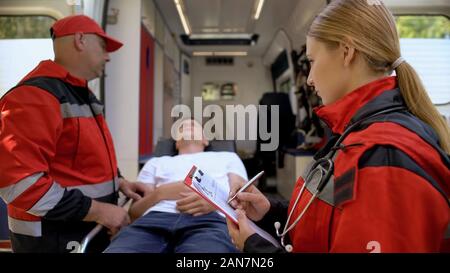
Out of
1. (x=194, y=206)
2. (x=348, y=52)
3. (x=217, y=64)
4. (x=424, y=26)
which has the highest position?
(x=217, y=64)

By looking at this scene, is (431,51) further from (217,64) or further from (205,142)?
(217,64)

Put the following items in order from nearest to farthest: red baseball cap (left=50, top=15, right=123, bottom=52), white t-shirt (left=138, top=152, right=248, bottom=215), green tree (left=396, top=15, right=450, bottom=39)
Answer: green tree (left=396, top=15, right=450, bottom=39) < red baseball cap (left=50, top=15, right=123, bottom=52) < white t-shirt (left=138, top=152, right=248, bottom=215)

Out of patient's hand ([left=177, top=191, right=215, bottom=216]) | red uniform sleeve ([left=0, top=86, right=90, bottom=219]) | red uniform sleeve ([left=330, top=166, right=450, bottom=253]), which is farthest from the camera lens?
patient's hand ([left=177, top=191, right=215, bottom=216])

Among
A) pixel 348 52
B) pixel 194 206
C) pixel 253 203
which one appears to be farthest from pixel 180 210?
pixel 348 52

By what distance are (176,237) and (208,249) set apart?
0.28 metres

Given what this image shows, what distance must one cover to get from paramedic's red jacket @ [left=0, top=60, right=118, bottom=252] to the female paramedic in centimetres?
76

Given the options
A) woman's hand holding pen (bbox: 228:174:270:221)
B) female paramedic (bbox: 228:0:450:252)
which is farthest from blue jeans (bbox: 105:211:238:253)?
female paramedic (bbox: 228:0:450:252)

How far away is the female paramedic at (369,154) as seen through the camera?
0.62 m

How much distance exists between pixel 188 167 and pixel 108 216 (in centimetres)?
70

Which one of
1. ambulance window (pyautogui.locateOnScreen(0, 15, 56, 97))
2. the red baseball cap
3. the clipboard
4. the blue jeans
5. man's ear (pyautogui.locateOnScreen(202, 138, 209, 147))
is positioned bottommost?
the blue jeans

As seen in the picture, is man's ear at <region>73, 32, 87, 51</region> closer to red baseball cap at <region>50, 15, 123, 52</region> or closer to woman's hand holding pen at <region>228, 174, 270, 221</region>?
red baseball cap at <region>50, 15, 123, 52</region>

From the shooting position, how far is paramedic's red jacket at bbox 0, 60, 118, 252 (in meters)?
1.16

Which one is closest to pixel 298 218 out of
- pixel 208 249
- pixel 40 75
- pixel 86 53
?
pixel 208 249

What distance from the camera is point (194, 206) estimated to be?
5.71ft
